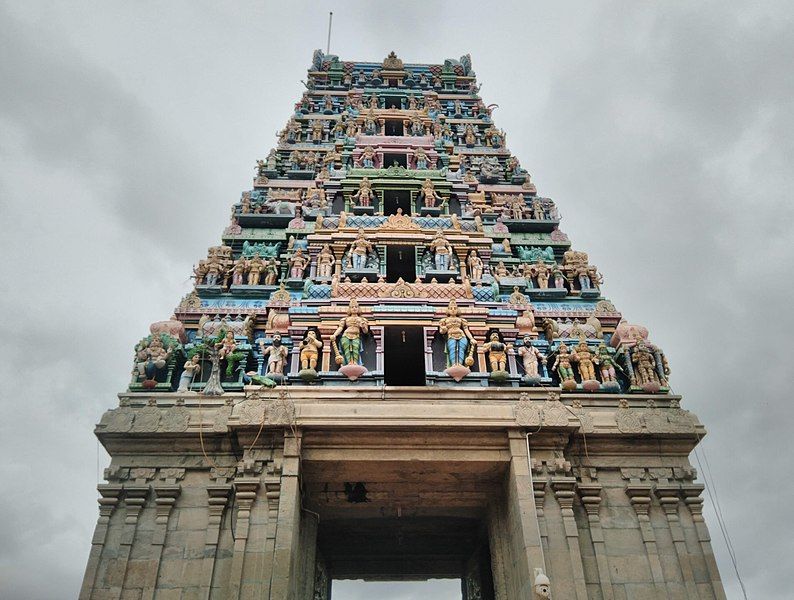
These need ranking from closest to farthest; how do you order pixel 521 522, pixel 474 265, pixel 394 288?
pixel 521 522 < pixel 394 288 < pixel 474 265

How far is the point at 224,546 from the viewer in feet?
46.6

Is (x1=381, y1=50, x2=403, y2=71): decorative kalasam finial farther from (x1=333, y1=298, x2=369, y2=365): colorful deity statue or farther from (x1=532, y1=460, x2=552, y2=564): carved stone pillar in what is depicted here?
(x1=532, y1=460, x2=552, y2=564): carved stone pillar

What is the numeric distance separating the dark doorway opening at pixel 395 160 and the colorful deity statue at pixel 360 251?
6357mm

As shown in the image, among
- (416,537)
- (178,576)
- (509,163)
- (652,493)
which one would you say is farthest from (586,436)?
(509,163)

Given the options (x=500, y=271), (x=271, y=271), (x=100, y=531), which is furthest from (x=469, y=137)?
(x=100, y=531)

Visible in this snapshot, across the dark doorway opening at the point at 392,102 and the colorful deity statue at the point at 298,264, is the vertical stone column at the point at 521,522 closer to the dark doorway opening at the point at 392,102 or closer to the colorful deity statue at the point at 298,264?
the colorful deity statue at the point at 298,264

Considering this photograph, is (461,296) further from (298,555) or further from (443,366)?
(298,555)

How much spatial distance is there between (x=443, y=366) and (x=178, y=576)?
8.63 m

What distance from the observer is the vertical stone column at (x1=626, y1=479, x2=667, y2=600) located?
46.1 feet

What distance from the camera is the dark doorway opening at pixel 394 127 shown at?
3017 centimetres

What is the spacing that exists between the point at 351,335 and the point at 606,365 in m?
7.37

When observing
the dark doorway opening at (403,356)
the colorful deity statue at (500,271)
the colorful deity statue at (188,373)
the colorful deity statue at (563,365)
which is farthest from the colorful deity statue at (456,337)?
the colorful deity statue at (188,373)

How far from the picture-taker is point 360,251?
2112cm

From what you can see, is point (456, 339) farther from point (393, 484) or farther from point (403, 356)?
point (393, 484)
